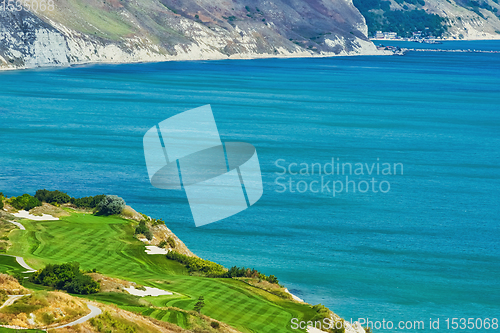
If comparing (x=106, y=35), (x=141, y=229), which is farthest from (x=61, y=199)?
(x=106, y=35)

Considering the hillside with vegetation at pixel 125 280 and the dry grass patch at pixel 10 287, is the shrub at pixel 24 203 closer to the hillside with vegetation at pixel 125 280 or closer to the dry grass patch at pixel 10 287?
the hillside with vegetation at pixel 125 280

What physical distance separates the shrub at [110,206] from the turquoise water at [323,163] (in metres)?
5.11

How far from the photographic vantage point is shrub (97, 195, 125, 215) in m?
35.8

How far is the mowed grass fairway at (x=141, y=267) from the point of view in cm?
2305

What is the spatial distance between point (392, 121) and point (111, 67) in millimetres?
80368

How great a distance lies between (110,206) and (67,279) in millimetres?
12908

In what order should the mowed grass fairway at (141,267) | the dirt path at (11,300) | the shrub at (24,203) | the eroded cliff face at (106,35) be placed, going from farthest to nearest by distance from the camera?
the eroded cliff face at (106,35)
the shrub at (24,203)
the mowed grass fairway at (141,267)
the dirt path at (11,300)

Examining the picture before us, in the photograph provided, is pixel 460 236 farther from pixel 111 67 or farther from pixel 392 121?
pixel 111 67

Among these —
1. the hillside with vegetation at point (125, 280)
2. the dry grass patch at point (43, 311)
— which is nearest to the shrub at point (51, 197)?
the hillside with vegetation at point (125, 280)

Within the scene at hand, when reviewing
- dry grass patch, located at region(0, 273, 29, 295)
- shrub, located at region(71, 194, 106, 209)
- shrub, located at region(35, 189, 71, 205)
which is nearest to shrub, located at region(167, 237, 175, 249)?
shrub, located at region(71, 194, 106, 209)

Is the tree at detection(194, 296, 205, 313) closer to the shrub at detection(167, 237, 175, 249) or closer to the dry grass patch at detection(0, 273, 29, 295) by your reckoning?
the dry grass patch at detection(0, 273, 29, 295)

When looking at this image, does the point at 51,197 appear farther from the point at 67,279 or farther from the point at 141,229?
the point at 67,279

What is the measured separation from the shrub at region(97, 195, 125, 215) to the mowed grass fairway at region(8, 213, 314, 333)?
61 cm

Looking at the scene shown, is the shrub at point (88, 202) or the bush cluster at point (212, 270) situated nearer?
the bush cluster at point (212, 270)
